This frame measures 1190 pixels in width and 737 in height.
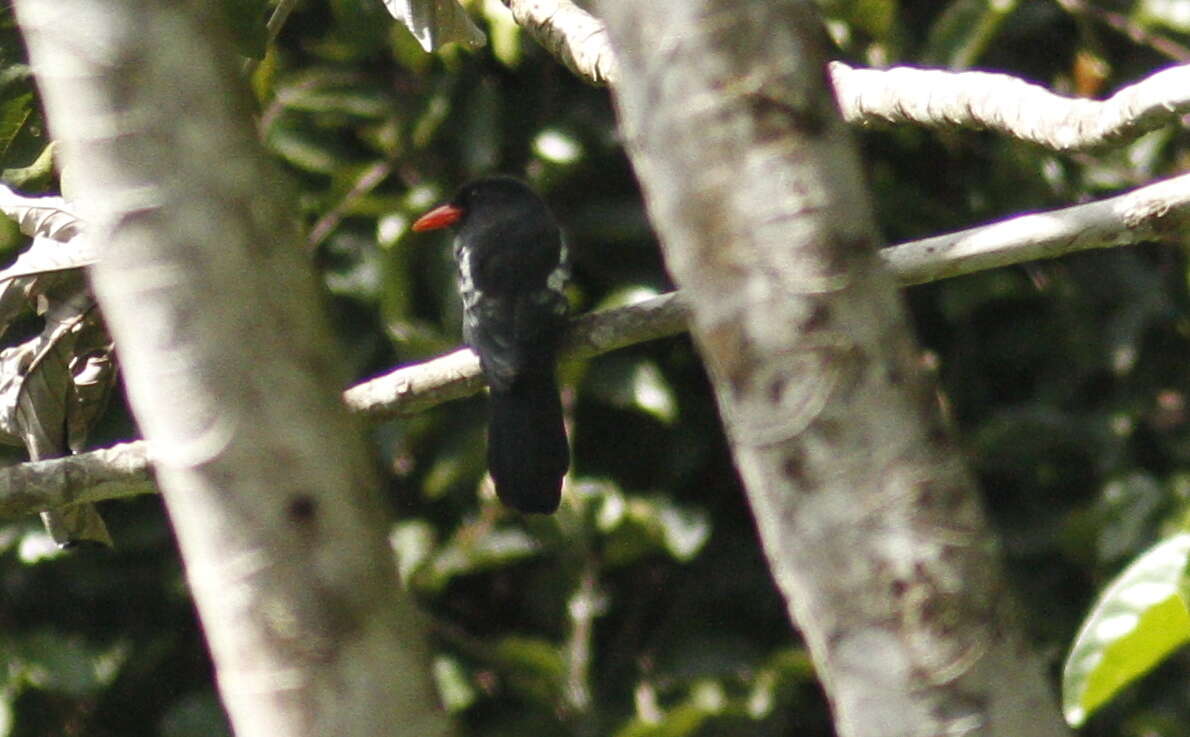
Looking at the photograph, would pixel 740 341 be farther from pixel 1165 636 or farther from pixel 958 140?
pixel 958 140

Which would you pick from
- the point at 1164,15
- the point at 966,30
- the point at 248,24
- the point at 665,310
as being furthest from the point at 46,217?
the point at 1164,15

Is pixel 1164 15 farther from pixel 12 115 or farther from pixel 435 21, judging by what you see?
pixel 12 115

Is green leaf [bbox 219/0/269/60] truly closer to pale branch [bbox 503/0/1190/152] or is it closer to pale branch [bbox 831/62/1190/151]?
pale branch [bbox 503/0/1190/152]

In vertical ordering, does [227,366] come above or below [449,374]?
below

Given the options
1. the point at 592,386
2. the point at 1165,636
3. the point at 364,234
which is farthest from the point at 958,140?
the point at 1165,636

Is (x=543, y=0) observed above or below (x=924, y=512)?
above

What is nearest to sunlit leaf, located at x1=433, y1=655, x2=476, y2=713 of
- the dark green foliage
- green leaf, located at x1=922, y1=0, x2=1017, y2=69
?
the dark green foliage

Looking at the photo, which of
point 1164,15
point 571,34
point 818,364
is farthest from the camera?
point 1164,15
